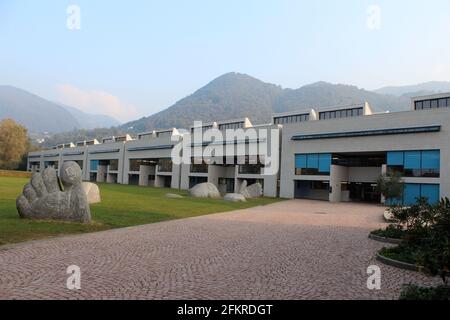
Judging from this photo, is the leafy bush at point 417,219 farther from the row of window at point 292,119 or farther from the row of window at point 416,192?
the row of window at point 292,119

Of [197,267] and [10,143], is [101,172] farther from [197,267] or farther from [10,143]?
[197,267]

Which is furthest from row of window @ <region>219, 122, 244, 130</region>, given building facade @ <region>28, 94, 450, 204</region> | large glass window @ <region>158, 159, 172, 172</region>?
large glass window @ <region>158, 159, 172, 172</region>

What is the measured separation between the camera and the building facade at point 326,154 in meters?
36.5

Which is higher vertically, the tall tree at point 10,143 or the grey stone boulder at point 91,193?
the tall tree at point 10,143

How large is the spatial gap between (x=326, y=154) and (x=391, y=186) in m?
11.1

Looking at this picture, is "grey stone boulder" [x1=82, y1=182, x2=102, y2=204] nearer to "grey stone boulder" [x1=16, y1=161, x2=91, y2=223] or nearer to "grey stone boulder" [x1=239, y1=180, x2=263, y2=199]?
"grey stone boulder" [x1=16, y1=161, x2=91, y2=223]

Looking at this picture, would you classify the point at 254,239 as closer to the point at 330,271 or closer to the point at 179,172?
the point at 330,271

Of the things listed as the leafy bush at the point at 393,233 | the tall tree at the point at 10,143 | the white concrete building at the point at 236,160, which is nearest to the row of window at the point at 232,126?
the white concrete building at the point at 236,160

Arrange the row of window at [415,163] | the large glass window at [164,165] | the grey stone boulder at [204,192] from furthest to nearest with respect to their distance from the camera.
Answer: the large glass window at [164,165] < the grey stone boulder at [204,192] < the row of window at [415,163]

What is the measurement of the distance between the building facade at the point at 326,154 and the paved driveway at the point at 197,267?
24.9m

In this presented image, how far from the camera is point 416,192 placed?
36875 millimetres

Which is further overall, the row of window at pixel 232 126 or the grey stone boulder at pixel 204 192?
the row of window at pixel 232 126
